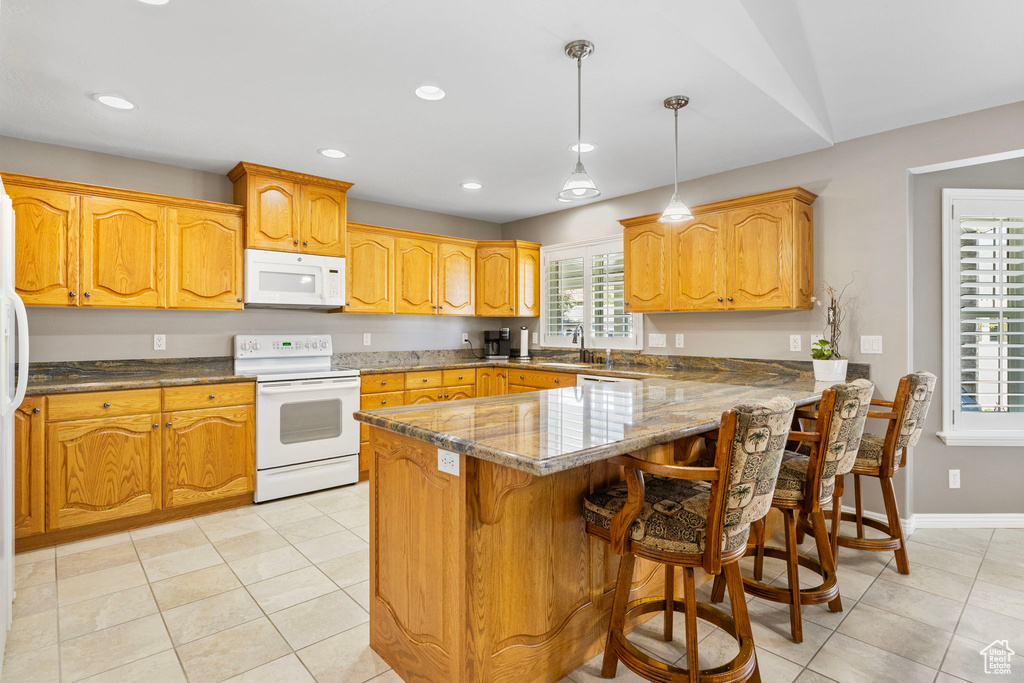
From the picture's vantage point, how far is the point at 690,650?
1.54 metres

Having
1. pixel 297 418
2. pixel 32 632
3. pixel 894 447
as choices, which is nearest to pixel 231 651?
pixel 32 632

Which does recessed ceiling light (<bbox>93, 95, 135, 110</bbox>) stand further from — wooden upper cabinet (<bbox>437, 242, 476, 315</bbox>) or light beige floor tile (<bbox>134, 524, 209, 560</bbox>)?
wooden upper cabinet (<bbox>437, 242, 476, 315</bbox>)

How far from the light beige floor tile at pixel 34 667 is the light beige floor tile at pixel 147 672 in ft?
0.50

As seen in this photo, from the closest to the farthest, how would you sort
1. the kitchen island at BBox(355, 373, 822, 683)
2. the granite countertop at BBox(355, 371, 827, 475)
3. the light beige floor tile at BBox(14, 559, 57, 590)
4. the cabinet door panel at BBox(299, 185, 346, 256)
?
the granite countertop at BBox(355, 371, 827, 475)
the kitchen island at BBox(355, 373, 822, 683)
the light beige floor tile at BBox(14, 559, 57, 590)
the cabinet door panel at BBox(299, 185, 346, 256)

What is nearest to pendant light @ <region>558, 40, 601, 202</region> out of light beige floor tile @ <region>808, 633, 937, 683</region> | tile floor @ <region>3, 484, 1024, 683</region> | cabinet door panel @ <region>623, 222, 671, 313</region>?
cabinet door panel @ <region>623, 222, 671, 313</region>

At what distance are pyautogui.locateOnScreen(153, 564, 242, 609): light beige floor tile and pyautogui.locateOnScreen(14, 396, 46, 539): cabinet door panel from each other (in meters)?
0.99

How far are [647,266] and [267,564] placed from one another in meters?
3.24

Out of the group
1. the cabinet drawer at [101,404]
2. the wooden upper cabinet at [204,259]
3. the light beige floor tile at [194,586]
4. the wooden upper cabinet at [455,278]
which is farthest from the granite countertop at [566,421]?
the wooden upper cabinet at [455,278]

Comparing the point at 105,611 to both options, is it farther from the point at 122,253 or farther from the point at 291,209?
the point at 291,209

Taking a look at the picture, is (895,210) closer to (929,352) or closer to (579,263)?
(929,352)

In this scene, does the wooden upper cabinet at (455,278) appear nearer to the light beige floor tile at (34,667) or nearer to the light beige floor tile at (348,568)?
the light beige floor tile at (348,568)

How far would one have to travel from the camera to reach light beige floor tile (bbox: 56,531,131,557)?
2.90 m

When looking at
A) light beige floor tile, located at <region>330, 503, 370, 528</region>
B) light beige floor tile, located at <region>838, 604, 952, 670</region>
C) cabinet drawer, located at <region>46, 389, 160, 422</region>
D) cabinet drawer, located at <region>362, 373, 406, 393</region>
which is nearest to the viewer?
light beige floor tile, located at <region>838, 604, 952, 670</region>

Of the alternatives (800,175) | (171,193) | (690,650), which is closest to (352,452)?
(171,193)
